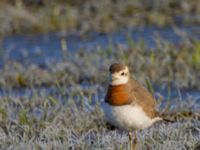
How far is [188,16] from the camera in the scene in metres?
11.7

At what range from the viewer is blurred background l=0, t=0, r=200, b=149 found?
22.0 feet

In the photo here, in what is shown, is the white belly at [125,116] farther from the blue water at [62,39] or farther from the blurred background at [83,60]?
the blue water at [62,39]

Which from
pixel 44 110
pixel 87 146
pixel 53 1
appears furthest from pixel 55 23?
pixel 87 146

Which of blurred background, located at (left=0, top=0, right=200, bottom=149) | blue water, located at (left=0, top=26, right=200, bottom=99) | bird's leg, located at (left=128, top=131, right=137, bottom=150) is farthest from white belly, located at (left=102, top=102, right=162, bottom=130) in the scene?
blue water, located at (left=0, top=26, right=200, bottom=99)

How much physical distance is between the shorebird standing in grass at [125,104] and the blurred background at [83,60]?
9.0 inches

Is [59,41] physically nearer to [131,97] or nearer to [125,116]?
[131,97]

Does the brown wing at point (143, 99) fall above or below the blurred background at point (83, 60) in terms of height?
above

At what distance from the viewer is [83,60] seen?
30.3 ft

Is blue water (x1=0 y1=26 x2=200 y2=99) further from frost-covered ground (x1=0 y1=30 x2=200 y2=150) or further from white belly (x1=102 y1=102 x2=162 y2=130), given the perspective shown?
white belly (x1=102 y1=102 x2=162 y2=130)

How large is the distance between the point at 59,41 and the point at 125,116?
5412 mm

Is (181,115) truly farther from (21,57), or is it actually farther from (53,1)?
(53,1)

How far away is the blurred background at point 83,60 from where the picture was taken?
22.0 feet

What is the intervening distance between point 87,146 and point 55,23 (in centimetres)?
576

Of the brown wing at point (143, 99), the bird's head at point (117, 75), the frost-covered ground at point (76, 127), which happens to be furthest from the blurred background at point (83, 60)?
the bird's head at point (117, 75)
